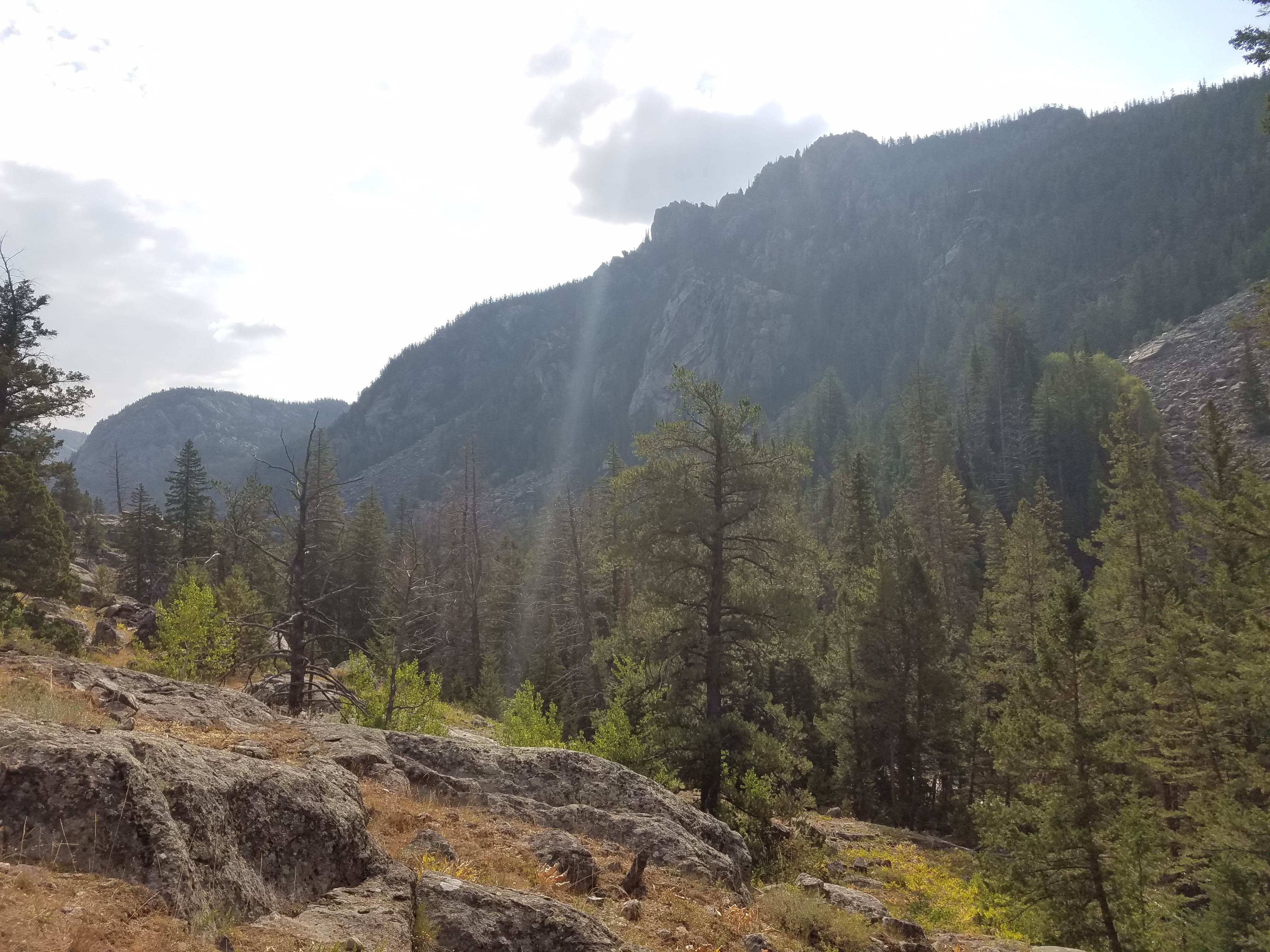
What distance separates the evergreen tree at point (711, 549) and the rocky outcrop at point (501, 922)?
11.4 meters

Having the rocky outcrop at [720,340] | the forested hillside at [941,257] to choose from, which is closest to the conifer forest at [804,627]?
the forested hillside at [941,257]

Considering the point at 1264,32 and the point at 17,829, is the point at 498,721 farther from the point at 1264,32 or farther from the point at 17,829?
the point at 1264,32

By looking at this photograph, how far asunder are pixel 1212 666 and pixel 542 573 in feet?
109

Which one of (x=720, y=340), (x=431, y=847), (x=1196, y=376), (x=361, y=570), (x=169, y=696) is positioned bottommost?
(x=431, y=847)

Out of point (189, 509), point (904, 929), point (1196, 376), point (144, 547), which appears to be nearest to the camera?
point (904, 929)

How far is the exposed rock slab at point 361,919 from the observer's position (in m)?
4.69

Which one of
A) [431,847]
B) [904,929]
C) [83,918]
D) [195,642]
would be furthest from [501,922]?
[195,642]

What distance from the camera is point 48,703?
240 inches

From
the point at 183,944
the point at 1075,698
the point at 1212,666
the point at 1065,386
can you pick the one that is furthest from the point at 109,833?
the point at 1065,386

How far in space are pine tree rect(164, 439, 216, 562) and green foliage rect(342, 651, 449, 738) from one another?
3000cm

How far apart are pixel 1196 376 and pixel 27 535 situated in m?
95.8

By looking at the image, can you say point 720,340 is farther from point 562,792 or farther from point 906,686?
point 562,792

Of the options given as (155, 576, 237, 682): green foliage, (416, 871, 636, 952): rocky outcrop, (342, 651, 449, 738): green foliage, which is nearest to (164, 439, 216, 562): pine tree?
(342, 651, 449, 738): green foliage

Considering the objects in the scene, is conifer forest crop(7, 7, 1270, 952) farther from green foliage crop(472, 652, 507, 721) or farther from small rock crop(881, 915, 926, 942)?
small rock crop(881, 915, 926, 942)
